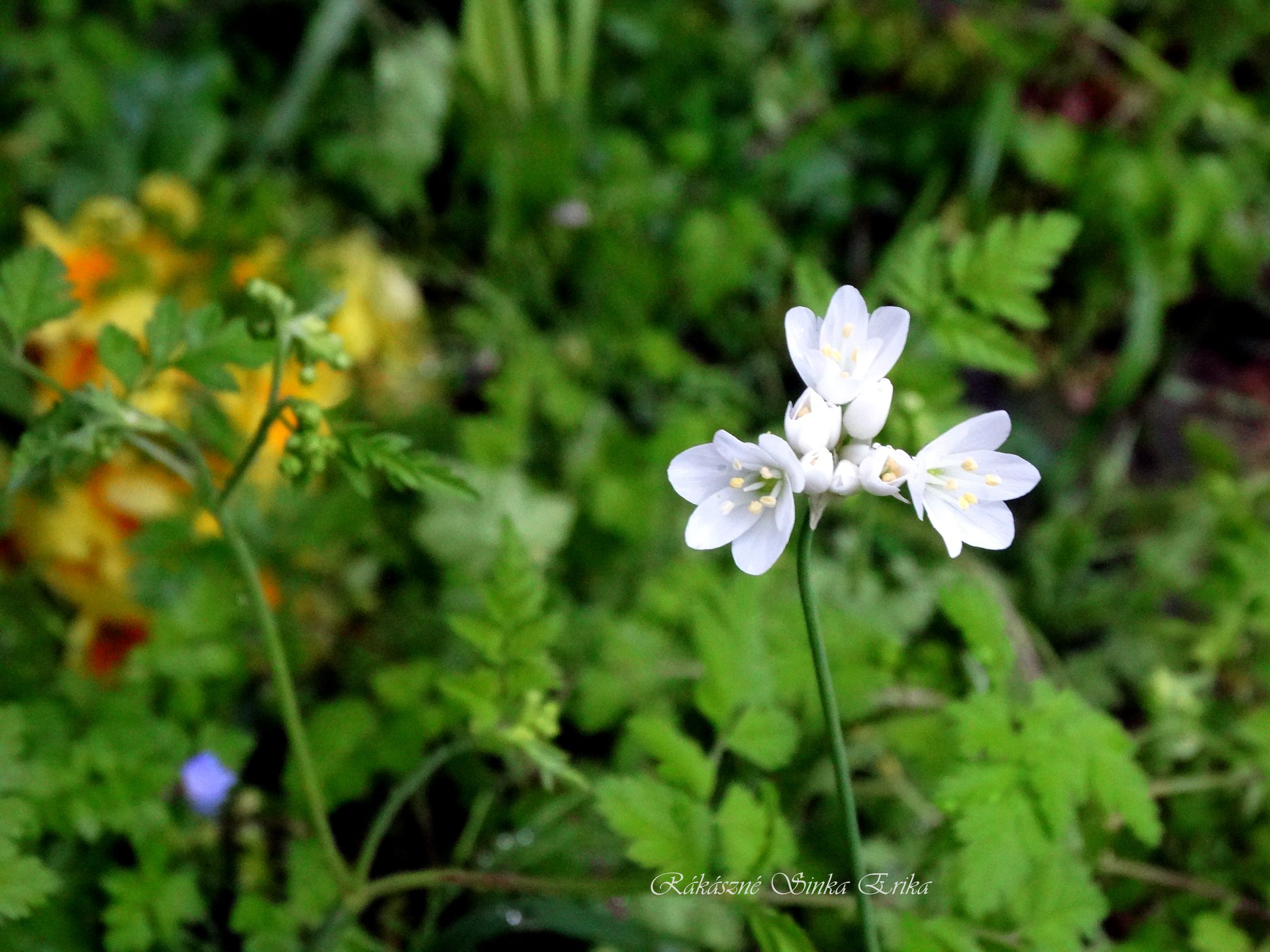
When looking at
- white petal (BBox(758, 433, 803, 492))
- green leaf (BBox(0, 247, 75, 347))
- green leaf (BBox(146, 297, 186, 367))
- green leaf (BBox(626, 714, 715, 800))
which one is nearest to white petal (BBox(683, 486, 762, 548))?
white petal (BBox(758, 433, 803, 492))

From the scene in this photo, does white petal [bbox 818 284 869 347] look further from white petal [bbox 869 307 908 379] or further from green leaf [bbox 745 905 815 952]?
green leaf [bbox 745 905 815 952]

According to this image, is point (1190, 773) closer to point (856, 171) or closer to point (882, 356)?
point (882, 356)

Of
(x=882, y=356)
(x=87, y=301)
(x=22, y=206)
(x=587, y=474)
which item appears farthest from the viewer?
(x=22, y=206)

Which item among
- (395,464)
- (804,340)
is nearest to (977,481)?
(804,340)

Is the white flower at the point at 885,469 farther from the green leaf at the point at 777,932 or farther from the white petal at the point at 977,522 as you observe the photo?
the green leaf at the point at 777,932

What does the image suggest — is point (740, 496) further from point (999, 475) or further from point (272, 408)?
point (272, 408)

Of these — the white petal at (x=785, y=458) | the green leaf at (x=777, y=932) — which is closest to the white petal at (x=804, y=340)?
the white petal at (x=785, y=458)

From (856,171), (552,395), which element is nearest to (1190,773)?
(552,395)
